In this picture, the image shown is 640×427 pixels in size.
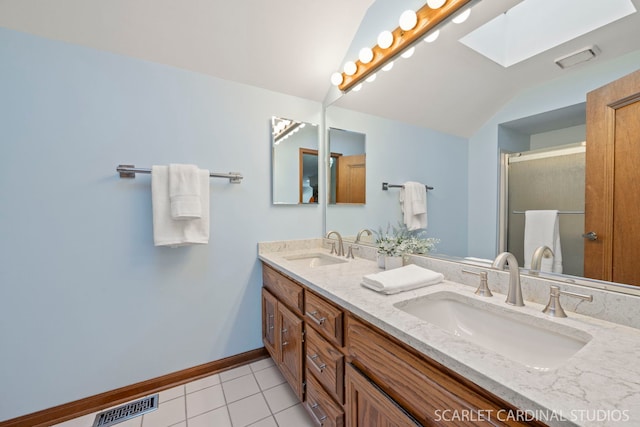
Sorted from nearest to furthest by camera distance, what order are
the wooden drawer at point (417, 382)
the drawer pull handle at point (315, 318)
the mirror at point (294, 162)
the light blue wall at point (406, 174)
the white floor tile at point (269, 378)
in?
the wooden drawer at point (417, 382)
the drawer pull handle at point (315, 318)
the light blue wall at point (406, 174)
the white floor tile at point (269, 378)
the mirror at point (294, 162)

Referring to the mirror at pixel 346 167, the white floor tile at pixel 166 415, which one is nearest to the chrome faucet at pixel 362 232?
the mirror at pixel 346 167

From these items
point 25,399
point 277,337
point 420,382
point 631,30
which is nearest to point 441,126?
point 631,30

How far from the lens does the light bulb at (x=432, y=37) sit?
126 centimetres

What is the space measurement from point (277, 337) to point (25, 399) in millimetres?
1259

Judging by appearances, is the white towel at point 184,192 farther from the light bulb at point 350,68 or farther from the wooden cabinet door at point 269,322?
the light bulb at point 350,68

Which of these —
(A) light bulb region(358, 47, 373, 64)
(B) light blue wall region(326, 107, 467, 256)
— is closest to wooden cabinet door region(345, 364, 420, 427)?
(B) light blue wall region(326, 107, 467, 256)

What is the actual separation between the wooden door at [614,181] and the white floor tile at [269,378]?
1.65 m

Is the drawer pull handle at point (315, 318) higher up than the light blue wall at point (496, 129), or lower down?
lower down

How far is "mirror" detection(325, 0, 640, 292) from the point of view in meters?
0.83

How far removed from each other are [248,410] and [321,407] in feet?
1.77

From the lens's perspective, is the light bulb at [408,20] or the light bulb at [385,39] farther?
the light bulb at [385,39]

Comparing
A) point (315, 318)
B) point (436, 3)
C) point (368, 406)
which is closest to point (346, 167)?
point (436, 3)

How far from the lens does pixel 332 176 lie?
6.54 feet

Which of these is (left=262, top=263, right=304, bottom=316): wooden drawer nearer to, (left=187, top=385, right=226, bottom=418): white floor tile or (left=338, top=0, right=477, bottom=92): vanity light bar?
(left=187, top=385, right=226, bottom=418): white floor tile
